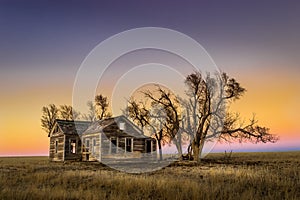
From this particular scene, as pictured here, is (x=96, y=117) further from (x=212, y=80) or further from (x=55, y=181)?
(x=55, y=181)

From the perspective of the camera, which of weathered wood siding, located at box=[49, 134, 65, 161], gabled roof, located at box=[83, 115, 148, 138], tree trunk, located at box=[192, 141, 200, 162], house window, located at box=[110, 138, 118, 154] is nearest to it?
house window, located at box=[110, 138, 118, 154]

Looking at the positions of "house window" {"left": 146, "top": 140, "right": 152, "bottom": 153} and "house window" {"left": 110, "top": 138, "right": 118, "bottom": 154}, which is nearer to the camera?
"house window" {"left": 110, "top": 138, "right": 118, "bottom": 154}

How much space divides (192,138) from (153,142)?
5140mm

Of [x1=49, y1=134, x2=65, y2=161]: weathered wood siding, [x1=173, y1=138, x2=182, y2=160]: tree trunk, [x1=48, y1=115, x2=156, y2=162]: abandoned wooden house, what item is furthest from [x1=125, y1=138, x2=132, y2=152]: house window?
[x1=49, y1=134, x2=65, y2=161]: weathered wood siding

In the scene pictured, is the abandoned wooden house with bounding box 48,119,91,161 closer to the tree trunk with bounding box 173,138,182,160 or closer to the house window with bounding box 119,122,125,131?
the house window with bounding box 119,122,125,131

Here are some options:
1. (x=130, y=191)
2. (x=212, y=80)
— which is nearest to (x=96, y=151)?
(x=212, y=80)

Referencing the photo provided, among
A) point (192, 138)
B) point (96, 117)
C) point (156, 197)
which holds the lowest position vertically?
point (156, 197)

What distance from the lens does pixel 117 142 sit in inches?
1377

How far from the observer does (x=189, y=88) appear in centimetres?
3672

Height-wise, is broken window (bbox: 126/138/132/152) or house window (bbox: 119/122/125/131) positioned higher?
house window (bbox: 119/122/125/131)

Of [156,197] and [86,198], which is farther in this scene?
[156,197]

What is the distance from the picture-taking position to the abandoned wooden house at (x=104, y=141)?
34.3 meters

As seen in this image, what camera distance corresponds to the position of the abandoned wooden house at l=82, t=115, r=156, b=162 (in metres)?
34.2

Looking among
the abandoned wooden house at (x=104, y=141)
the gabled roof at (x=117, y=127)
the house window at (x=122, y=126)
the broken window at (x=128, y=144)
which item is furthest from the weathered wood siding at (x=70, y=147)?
the broken window at (x=128, y=144)
